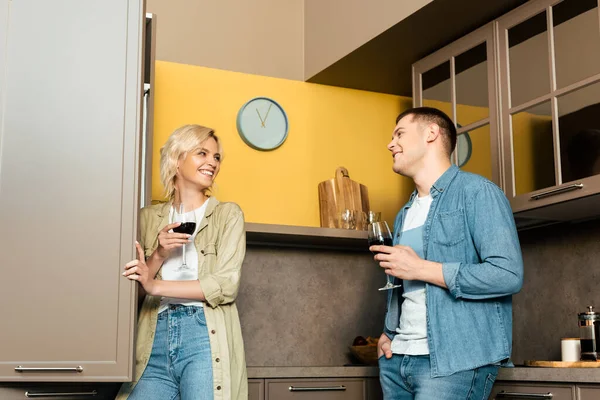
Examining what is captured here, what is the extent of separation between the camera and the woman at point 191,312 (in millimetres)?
2572

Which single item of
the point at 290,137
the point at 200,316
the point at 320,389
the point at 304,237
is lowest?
the point at 320,389

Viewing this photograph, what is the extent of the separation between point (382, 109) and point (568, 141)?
1469mm

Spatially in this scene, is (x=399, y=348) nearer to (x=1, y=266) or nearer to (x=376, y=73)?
(x=1, y=266)

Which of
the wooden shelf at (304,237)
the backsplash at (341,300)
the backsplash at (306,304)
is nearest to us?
the backsplash at (341,300)

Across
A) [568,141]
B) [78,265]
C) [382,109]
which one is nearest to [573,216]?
[568,141]

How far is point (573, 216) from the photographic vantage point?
3311 millimetres

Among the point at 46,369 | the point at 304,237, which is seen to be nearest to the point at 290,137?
the point at 304,237

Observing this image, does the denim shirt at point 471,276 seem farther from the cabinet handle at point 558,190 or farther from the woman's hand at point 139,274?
the woman's hand at point 139,274

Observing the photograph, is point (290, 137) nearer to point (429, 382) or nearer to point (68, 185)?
point (68, 185)

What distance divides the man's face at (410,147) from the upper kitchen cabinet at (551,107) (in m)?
0.55

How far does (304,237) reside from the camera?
150 inches

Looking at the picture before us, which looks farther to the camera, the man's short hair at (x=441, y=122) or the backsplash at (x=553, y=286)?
the backsplash at (x=553, y=286)

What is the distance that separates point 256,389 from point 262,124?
131 centimetres

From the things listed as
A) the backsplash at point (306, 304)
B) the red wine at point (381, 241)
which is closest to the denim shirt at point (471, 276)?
the red wine at point (381, 241)
